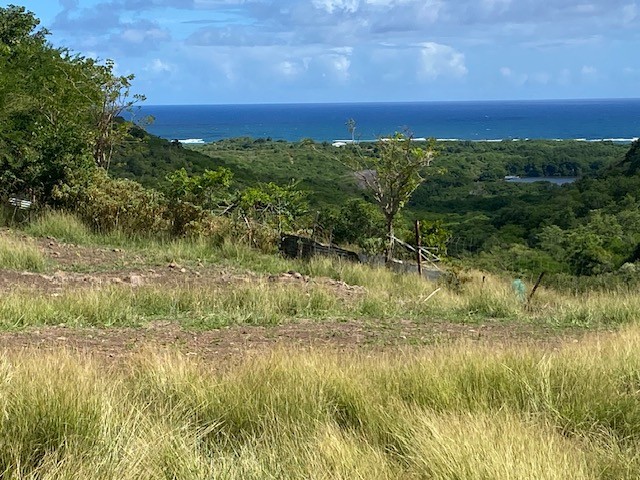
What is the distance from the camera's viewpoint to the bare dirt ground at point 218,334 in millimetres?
5945

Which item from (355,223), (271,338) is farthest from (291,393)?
(355,223)

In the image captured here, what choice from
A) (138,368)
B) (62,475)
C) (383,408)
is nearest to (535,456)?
(383,408)

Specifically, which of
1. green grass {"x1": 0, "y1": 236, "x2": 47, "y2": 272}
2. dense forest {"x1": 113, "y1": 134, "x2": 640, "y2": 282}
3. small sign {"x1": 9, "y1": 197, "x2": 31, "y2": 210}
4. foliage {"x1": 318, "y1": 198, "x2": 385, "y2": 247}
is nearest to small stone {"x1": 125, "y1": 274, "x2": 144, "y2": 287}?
green grass {"x1": 0, "y1": 236, "x2": 47, "y2": 272}

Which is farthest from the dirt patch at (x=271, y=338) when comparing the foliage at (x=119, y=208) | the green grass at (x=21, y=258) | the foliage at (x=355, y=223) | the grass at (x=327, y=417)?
the foliage at (x=355, y=223)

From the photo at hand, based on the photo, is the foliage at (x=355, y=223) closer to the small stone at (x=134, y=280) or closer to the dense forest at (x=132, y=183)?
the dense forest at (x=132, y=183)

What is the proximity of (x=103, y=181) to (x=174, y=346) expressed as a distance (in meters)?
8.33

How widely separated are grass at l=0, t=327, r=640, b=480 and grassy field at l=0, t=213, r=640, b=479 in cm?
1

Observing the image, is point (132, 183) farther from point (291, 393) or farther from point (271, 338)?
point (291, 393)

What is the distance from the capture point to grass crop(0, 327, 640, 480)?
3.18 m

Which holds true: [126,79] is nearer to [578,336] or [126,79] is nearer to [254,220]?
[254,220]

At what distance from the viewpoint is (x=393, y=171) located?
1378 cm

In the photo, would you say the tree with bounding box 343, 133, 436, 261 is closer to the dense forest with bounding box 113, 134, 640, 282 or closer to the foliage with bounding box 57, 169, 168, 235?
the dense forest with bounding box 113, 134, 640, 282

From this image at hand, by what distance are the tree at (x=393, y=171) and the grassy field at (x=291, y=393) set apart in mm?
5657

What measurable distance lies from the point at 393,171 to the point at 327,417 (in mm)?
10169
